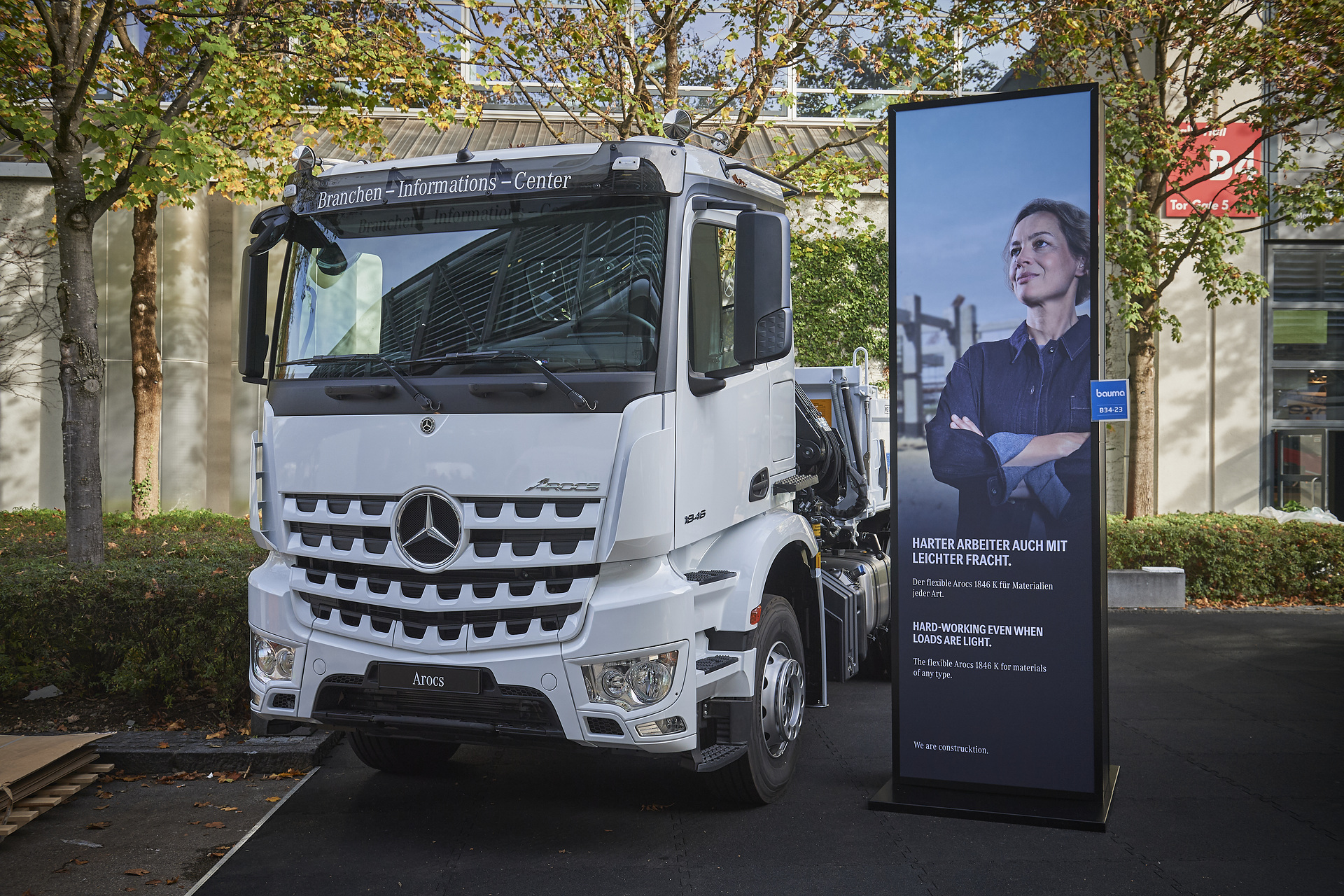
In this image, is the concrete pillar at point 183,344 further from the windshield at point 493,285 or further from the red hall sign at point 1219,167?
the red hall sign at point 1219,167

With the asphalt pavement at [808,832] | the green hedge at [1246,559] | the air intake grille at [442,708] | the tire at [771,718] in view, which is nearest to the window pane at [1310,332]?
the green hedge at [1246,559]

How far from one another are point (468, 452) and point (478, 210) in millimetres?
1095

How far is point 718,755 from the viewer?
4.48m

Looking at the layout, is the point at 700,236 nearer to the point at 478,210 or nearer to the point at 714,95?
the point at 478,210

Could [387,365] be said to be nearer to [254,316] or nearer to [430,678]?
[254,316]

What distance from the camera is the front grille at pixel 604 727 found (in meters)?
4.06

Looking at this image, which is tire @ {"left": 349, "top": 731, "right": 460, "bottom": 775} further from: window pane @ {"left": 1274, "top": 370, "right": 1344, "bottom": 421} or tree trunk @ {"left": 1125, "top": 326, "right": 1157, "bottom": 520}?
window pane @ {"left": 1274, "top": 370, "right": 1344, "bottom": 421}

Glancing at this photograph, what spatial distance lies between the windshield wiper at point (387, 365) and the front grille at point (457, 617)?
82cm

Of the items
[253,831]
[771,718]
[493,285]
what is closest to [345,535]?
[493,285]

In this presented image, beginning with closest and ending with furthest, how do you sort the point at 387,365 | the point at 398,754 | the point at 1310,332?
the point at 387,365 → the point at 398,754 → the point at 1310,332

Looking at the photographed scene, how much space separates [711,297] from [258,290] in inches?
85.6

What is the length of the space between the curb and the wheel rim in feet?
8.71

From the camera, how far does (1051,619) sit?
15.6 feet

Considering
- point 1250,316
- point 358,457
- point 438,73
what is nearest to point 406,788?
point 358,457
